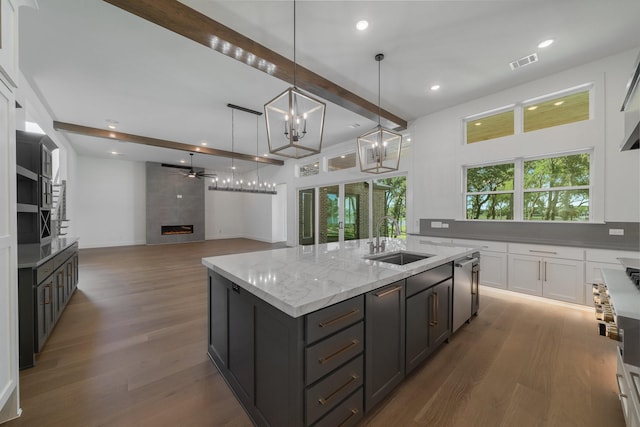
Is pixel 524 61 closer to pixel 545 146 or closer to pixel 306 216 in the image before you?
pixel 545 146

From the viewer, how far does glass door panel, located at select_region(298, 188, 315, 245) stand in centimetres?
816

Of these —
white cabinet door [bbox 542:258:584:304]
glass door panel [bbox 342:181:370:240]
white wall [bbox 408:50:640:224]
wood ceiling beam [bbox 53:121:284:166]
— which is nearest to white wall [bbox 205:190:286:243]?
wood ceiling beam [bbox 53:121:284:166]

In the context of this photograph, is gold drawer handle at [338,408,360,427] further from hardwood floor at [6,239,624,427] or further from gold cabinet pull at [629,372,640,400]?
gold cabinet pull at [629,372,640,400]

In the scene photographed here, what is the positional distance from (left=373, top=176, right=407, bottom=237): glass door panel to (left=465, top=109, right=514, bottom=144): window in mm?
1571

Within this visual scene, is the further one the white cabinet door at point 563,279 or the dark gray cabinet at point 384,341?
the white cabinet door at point 563,279

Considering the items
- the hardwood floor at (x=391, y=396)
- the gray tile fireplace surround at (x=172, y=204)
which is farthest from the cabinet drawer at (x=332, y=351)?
the gray tile fireplace surround at (x=172, y=204)

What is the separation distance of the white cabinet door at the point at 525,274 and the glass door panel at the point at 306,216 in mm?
A: 5353

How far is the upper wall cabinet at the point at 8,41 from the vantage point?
1.35 m

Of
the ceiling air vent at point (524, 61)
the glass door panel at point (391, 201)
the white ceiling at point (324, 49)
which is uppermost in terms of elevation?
the ceiling air vent at point (524, 61)

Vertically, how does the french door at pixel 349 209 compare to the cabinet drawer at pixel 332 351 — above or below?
above

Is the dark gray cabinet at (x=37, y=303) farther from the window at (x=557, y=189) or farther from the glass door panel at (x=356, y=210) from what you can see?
the window at (x=557, y=189)

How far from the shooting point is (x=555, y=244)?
11.7 ft

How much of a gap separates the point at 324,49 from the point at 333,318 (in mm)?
3108

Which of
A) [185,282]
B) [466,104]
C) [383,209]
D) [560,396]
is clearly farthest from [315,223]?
[560,396]
